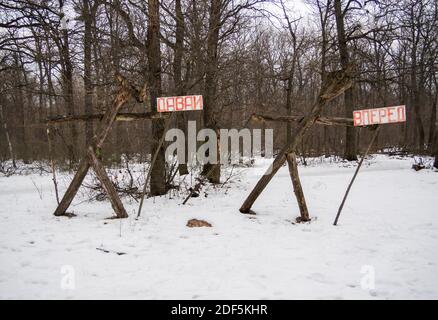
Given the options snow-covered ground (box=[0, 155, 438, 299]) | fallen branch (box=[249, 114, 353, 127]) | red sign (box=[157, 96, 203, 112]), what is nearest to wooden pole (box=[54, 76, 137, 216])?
red sign (box=[157, 96, 203, 112])

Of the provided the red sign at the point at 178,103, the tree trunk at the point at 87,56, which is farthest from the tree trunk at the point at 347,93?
the red sign at the point at 178,103

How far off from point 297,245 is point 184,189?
4909 millimetres

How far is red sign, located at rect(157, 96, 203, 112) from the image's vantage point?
6535 mm

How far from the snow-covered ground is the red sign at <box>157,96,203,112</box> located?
2.27 m

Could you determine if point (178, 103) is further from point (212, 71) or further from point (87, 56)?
point (87, 56)

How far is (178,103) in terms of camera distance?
21.5 ft

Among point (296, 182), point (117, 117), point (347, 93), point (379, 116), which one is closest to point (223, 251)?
point (296, 182)

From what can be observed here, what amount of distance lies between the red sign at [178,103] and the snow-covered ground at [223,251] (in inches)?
89.3

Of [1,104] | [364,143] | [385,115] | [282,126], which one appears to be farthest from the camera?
[364,143]

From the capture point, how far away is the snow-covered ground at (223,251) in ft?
12.5

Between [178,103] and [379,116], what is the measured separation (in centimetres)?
387

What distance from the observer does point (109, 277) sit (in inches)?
161

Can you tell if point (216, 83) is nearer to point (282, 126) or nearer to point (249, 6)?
point (249, 6)
